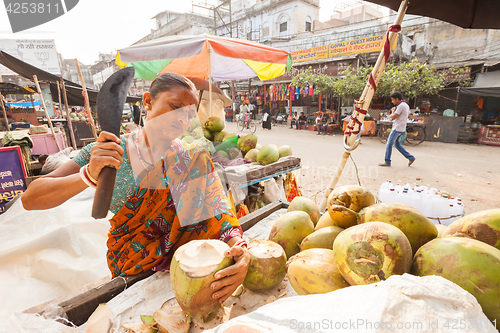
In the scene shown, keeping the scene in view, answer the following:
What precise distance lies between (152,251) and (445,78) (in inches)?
614

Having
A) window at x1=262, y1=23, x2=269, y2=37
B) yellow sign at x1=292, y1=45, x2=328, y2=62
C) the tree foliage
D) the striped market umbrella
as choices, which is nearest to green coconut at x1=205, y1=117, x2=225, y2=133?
the striped market umbrella

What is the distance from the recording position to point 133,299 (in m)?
1.16

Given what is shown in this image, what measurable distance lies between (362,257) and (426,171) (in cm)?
702

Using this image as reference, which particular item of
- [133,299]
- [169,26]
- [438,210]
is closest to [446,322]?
[133,299]

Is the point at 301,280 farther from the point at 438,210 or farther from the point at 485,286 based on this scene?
the point at 438,210

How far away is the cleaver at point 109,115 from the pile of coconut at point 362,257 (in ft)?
1.23

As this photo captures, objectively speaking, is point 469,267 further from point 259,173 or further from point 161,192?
point 259,173

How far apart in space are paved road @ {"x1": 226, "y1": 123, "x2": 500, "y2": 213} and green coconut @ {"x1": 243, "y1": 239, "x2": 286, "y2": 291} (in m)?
2.49

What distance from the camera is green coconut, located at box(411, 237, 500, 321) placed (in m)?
0.69

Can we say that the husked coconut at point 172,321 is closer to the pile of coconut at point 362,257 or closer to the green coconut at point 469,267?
the pile of coconut at point 362,257

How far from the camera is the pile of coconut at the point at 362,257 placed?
738 mm

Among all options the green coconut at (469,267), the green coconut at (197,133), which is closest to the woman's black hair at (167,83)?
the green coconut at (469,267)

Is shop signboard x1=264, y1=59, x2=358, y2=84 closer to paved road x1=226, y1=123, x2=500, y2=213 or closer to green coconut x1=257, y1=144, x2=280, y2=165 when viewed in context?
paved road x1=226, y1=123, x2=500, y2=213

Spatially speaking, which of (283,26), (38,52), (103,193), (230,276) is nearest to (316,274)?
(230,276)
